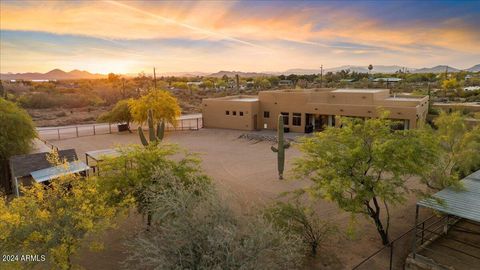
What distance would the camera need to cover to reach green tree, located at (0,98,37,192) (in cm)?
1895

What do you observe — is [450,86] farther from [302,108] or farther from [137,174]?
[137,174]

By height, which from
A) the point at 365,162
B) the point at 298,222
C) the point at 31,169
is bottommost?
the point at 298,222

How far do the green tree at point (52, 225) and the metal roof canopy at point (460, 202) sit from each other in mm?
10256

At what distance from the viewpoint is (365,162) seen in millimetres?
11180

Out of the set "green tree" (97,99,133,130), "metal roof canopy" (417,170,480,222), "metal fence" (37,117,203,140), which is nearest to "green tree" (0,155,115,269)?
"metal roof canopy" (417,170,480,222)

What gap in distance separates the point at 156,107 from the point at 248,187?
2057 centimetres

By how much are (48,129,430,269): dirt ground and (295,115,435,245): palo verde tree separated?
4.97 ft

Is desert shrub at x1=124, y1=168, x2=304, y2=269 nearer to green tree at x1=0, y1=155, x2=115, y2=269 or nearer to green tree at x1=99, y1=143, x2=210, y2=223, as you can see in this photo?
green tree at x1=0, y1=155, x2=115, y2=269

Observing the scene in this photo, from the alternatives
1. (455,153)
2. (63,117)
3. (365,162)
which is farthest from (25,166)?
(63,117)

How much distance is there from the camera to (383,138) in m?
11.6

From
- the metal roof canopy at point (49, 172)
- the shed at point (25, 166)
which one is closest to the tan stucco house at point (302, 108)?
the metal roof canopy at point (49, 172)

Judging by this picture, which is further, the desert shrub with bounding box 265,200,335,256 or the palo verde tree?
the desert shrub with bounding box 265,200,335,256

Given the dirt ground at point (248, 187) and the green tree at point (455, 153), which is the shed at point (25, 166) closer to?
the dirt ground at point (248, 187)

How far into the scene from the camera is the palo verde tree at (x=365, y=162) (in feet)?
35.3
